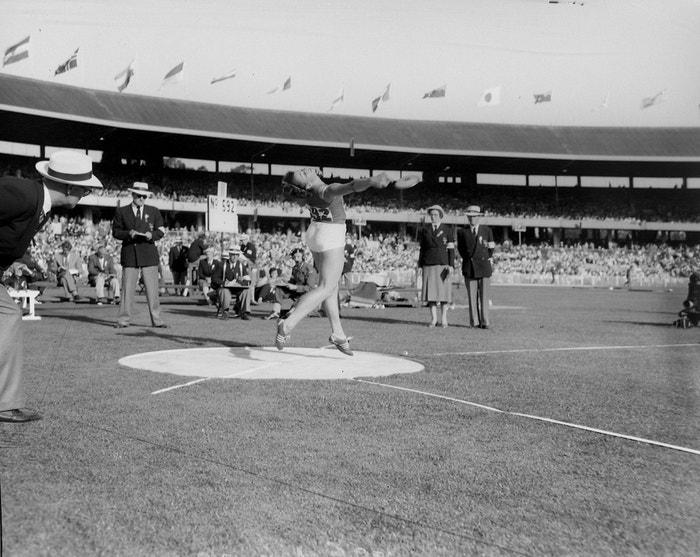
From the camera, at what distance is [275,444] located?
3887mm

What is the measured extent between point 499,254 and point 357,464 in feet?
153

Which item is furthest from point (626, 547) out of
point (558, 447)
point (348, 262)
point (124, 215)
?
point (348, 262)

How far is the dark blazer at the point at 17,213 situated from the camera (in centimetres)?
411

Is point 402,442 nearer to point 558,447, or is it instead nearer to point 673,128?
point 558,447

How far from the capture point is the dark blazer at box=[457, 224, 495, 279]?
1249 cm

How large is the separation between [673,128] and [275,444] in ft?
202

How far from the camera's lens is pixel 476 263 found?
12.5m

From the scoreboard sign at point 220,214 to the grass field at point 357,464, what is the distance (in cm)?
1268

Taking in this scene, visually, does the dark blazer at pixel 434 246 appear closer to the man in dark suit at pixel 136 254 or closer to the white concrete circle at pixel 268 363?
the man in dark suit at pixel 136 254

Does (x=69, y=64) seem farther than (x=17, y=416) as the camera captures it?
Yes

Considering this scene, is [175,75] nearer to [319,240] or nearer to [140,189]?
[140,189]

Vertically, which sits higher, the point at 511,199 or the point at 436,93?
the point at 436,93

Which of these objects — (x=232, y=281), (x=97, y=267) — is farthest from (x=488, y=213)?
(x=232, y=281)

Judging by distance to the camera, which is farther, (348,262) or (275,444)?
(348,262)
